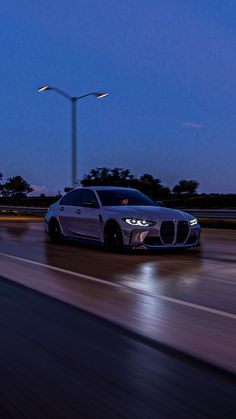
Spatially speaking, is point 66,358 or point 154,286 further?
point 154,286

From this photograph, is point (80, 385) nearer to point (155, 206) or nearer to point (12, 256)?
point (12, 256)

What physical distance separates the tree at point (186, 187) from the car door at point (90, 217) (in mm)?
30952

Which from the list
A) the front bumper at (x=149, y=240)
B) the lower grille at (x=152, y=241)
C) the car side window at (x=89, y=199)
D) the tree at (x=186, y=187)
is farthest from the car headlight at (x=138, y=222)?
the tree at (x=186, y=187)

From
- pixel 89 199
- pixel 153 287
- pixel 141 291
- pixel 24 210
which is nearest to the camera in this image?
pixel 141 291

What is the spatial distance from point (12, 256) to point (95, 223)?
2.04 m

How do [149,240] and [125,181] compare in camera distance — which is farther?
[125,181]

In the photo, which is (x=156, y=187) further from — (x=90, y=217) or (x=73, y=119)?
(x=90, y=217)

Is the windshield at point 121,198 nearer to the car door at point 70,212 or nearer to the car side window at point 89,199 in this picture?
the car side window at point 89,199

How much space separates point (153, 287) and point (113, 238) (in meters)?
4.56

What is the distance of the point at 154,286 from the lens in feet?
27.1

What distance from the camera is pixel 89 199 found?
14.2 m

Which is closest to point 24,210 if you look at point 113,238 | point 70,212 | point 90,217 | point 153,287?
point 70,212

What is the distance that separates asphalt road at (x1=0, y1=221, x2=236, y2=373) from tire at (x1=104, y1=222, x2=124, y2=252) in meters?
0.23

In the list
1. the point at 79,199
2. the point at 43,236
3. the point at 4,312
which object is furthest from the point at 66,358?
the point at 43,236
